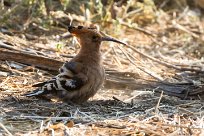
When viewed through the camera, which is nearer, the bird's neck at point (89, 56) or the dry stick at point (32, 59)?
the bird's neck at point (89, 56)

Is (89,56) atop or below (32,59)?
atop

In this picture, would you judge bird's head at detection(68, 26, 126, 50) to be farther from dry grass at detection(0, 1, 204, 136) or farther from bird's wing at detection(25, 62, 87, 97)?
dry grass at detection(0, 1, 204, 136)

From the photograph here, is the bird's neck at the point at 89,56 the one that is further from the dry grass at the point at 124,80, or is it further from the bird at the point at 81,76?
the dry grass at the point at 124,80

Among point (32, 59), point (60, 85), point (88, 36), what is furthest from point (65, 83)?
point (32, 59)

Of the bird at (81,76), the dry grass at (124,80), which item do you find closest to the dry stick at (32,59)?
the dry grass at (124,80)

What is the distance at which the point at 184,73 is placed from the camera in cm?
585

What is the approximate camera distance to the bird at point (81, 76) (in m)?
4.39

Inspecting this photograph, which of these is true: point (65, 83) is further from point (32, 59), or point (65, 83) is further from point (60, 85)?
point (32, 59)

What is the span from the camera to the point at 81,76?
4.38 metres

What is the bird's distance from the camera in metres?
4.39

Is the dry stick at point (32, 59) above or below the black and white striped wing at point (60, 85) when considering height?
above

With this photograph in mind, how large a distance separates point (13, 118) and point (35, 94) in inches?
19.7

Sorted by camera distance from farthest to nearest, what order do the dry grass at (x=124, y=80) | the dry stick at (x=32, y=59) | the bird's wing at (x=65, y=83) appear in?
the dry stick at (x=32, y=59)
the bird's wing at (x=65, y=83)
the dry grass at (x=124, y=80)

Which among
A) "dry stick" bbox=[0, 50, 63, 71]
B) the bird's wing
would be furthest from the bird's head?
"dry stick" bbox=[0, 50, 63, 71]
